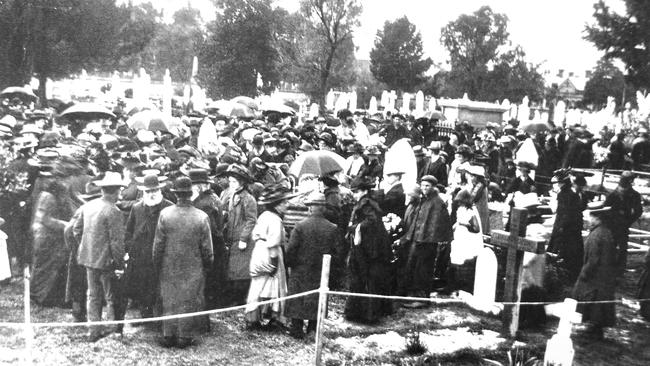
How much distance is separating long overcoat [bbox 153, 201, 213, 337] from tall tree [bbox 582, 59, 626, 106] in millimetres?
47434

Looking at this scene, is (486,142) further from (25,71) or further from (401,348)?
(25,71)

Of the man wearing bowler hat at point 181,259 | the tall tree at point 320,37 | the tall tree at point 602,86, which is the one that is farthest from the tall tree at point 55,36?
the tall tree at point 602,86

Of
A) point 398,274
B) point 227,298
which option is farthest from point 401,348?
point 227,298

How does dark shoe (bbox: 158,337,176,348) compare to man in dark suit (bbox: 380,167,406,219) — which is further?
man in dark suit (bbox: 380,167,406,219)

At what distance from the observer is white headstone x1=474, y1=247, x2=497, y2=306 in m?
8.06

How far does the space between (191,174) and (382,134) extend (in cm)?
1107

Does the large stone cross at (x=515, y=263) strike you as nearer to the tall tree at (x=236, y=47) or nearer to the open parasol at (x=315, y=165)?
the open parasol at (x=315, y=165)

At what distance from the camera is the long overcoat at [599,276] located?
765 centimetres

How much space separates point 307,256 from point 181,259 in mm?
1412

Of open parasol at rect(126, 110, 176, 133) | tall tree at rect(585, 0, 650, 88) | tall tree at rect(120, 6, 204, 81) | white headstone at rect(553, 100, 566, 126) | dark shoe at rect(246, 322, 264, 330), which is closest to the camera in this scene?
dark shoe at rect(246, 322, 264, 330)

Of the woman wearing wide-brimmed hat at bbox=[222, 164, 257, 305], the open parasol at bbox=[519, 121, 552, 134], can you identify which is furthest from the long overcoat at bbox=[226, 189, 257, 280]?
the open parasol at bbox=[519, 121, 552, 134]

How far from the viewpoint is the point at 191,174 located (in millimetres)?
7867

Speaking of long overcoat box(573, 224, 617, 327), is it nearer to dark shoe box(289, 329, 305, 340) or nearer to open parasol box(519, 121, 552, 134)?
dark shoe box(289, 329, 305, 340)

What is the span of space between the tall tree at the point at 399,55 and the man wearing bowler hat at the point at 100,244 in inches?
2012
